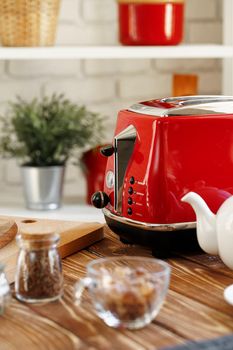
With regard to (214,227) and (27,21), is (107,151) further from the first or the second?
(27,21)

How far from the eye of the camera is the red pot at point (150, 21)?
8.11 feet

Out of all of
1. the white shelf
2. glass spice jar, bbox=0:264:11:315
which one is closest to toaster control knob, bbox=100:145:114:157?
glass spice jar, bbox=0:264:11:315

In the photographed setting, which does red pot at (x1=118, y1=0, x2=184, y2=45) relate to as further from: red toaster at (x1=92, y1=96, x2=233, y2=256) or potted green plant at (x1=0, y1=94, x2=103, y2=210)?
red toaster at (x1=92, y1=96, x2=233, y2=256)

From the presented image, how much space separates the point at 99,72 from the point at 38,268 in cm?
166

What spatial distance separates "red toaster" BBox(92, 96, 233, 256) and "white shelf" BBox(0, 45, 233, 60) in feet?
3.26

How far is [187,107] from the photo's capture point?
147 cm

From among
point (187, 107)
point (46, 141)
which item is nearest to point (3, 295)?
point (187, 107)

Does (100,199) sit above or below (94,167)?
above

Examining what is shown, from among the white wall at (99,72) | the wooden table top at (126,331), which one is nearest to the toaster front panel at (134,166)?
the wooden table top at (126,331)

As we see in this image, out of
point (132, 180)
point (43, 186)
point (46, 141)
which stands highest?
point (132, 180)

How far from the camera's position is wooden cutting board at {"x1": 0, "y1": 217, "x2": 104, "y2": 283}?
143 cm

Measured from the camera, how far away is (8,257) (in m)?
1.42

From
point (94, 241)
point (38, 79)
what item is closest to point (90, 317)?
point (94, 241)

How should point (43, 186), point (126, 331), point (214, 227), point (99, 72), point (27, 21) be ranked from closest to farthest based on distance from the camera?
point (126, 331) < point (214, 227) < point (27, 21) < point (43, 186) < point (99, 72)
